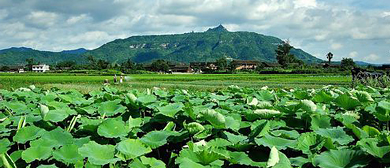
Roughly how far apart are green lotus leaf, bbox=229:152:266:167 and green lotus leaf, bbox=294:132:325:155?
20 cm

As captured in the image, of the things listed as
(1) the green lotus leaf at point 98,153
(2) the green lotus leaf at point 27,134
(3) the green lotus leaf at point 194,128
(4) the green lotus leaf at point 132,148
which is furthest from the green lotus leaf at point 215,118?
(2) the green lotus leaf at point 27,134

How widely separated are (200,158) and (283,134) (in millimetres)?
497

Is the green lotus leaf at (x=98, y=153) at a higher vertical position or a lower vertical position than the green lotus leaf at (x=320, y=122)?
lower

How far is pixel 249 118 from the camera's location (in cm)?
192

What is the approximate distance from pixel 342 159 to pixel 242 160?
376 mm

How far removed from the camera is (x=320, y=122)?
1.85m

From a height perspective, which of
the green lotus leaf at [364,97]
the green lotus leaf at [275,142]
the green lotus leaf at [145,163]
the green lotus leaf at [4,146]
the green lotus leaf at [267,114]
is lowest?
the green lotus leaf at [4,146]

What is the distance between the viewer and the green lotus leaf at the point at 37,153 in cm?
142

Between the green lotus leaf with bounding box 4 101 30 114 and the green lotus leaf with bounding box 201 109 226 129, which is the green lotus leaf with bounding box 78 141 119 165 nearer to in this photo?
the green lotus leaf with bounding box 201 109 226 129

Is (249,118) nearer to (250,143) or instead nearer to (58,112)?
(250,143)

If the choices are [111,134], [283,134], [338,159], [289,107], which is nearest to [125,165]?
[111,134]

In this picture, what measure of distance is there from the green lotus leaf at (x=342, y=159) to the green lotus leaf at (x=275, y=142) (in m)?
0.17

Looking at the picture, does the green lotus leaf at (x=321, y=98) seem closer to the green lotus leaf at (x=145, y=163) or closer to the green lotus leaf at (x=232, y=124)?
the green lotus leaf at (x=232, y=124)

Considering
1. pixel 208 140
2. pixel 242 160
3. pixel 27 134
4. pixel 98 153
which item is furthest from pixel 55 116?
pixel 242 160
